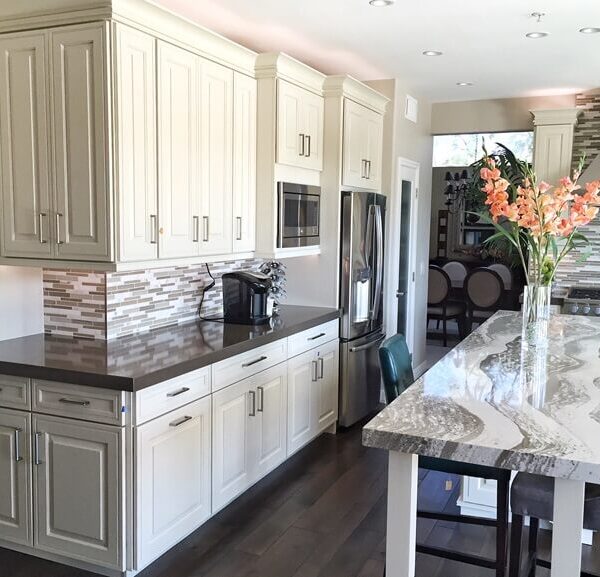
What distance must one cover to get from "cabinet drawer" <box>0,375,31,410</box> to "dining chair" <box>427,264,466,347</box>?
552 cm

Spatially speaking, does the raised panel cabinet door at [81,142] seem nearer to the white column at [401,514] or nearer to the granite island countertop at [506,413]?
the granite island countertop at [506,413]

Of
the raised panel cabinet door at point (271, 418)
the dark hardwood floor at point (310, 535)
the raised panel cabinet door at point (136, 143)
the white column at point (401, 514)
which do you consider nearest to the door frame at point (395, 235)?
the dark hardwood floor at point (310, 535)

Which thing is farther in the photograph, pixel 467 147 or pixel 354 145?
pixel 467 147

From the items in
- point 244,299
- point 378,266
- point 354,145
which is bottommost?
point 244,299

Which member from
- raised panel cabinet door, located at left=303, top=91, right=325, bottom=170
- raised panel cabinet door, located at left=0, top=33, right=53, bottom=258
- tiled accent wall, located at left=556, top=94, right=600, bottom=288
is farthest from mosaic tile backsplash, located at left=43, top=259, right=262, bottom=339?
tiled accent wall, located at left=556, top=94, right=600, bottom=288

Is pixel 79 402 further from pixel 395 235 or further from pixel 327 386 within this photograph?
pixel 395 235

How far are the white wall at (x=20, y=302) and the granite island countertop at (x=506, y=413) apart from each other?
205 cm

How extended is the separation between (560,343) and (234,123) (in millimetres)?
2127

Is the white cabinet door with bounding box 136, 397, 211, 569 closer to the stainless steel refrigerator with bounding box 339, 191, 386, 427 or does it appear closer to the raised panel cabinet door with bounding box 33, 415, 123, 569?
the raised panel cabinet door with bounding box 33, 415, 123, 569

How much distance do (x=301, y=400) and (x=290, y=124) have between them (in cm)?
173

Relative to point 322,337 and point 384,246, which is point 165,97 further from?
point 384,246

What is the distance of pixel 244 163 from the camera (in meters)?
3.99

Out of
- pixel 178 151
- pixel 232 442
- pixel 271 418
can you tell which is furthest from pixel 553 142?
pixel 232 442

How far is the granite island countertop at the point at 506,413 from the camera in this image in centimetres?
174
